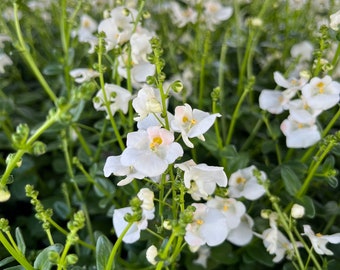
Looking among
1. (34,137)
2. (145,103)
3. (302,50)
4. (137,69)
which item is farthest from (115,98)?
(302,50)

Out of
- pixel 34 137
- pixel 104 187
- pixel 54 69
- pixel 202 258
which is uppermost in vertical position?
pixel 34 137

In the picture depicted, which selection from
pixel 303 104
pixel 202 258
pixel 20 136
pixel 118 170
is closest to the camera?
pixel 20 136

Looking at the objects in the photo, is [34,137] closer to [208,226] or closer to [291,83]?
[208,226]

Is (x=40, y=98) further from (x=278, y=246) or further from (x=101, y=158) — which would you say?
(x=278, y=246)

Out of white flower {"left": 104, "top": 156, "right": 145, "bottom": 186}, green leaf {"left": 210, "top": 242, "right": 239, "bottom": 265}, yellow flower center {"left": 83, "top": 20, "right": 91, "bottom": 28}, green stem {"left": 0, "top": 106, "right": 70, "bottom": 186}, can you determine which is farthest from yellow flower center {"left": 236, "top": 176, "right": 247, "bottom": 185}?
yellow flower center {"left": 83, "top": 20, "right": 91, "bottom": 28}

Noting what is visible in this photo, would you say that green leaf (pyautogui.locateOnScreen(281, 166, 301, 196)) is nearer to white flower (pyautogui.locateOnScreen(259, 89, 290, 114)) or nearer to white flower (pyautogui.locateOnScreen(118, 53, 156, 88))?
white flower (pyautogui.locateOnScreen(259, 89, 290, 114))

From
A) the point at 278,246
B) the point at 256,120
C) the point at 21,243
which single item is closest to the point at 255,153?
the point at 256,120

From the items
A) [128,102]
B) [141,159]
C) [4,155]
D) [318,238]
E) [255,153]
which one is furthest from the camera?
[4,155]
